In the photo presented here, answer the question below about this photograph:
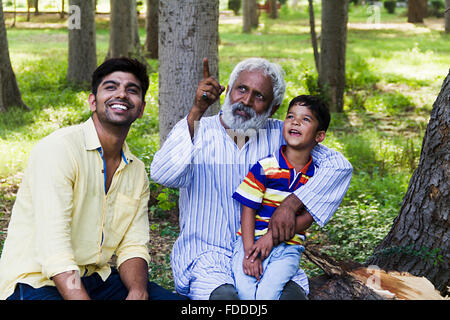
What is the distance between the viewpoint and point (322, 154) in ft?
10.9

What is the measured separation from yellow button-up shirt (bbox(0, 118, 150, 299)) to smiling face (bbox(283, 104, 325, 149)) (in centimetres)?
88

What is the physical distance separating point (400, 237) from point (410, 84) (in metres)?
9.66

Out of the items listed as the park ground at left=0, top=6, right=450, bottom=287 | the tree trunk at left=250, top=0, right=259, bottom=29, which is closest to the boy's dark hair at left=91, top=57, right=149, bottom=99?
the park ground at left=0, top=6, right=450, bottom=287

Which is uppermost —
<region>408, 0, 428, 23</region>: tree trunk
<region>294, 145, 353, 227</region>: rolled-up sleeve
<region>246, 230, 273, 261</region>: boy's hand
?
<region>408, 0, 428, 23</region>: tree trunk

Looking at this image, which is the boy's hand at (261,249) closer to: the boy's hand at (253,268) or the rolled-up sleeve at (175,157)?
the boy's hand at (253,268)

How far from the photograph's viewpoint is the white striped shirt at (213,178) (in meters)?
3.17

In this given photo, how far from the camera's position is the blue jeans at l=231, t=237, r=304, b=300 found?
2904 mm

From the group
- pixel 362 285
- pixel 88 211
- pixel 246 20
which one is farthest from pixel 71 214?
pixel 246 20

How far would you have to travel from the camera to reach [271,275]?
A: 2938 millimetres

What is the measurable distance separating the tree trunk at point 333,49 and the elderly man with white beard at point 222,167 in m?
6.99

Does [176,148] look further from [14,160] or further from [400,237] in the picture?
[14,160]

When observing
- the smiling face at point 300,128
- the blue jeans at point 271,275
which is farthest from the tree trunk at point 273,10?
the blue jeans at point 271,275

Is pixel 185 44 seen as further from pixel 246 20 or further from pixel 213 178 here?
pixel 246 20

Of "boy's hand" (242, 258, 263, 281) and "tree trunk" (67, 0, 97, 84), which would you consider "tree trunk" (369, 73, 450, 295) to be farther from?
"tree trunk" (67, 0, 97, 84)
